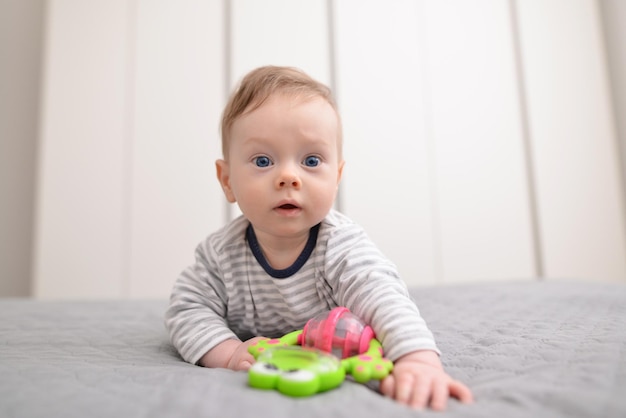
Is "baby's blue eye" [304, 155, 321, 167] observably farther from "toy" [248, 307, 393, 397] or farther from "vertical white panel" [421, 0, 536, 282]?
Result: "vertical white panel" [421, 0, 536, 282]

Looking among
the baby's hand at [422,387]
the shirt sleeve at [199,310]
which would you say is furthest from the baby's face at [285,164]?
the baby's hand at [422,387]

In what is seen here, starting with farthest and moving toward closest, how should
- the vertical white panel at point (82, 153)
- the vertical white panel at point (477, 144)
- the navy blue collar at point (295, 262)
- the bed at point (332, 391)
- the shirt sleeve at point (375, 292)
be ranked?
1. the vertical white panel at point (477, 144)
2. the vertical white panel at point (82, 153)
3. the navy blue collar at point (295, 262)
4. the shirt sleeve at point (375, 292)
5. the bed at point (332, 391)

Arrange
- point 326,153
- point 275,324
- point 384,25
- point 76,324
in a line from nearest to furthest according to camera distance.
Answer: point 326,153, point 275,324, point 76,324, point 384,25

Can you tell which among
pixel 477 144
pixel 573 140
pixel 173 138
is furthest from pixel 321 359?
pixel 573 140

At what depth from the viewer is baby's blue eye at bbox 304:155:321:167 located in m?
0.77

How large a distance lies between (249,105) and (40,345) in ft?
1.84

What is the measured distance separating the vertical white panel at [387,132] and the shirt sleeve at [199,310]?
1435 millimetres

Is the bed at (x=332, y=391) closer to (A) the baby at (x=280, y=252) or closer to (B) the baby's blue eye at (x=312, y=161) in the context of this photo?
(A) the baby at (x=280, y=252)

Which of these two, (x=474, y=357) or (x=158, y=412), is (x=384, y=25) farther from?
(x=158, y=412)

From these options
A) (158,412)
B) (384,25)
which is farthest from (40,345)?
(384,25)

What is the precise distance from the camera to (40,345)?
2.67 feet

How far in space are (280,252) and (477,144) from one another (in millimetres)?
1872

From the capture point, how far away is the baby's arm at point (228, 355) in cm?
69

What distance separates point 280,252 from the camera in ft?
2.83
